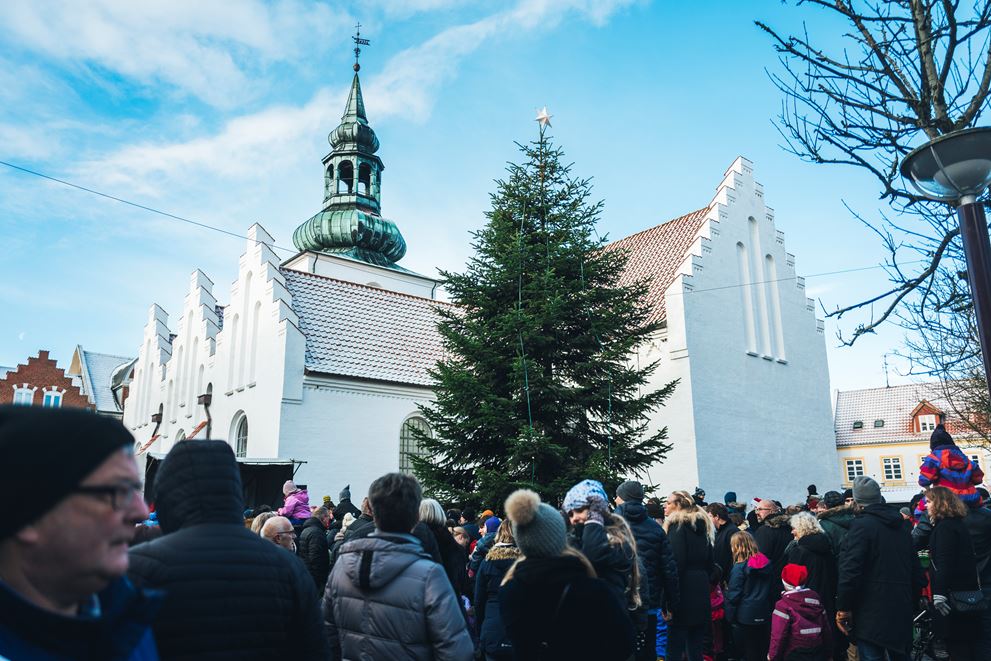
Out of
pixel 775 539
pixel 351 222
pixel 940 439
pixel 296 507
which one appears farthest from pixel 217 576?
pixel 351 222

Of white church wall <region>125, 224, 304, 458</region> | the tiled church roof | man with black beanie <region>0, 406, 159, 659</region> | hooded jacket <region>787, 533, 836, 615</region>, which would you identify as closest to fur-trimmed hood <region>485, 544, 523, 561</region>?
hooded jacket <region>787, 533, 836, 615</region>

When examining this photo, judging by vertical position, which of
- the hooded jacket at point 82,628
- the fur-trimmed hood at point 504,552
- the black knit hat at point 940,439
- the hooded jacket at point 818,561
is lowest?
the hooded jacket at point 818,561

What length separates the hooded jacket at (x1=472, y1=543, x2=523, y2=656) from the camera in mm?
6672

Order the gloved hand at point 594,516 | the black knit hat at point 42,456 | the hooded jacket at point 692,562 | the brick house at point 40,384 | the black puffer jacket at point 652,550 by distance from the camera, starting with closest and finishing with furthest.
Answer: the black knit hat at point 42,456, the gloved hand at point 594,516, the black puffer jacket at point 652,550, the hooded jacket at point 692,562, the brick house at point 40,384

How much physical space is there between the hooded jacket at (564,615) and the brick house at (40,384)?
47543mm

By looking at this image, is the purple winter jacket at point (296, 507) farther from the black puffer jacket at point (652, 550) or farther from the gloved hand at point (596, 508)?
the gloved hand at point (596, 508)

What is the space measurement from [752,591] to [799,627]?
3.47 ft

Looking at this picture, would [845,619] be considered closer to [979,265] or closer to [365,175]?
[979,265]

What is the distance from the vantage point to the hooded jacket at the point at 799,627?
700 cm

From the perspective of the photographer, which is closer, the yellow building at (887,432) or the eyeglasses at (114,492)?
→ the eyeglasses at (114,492)

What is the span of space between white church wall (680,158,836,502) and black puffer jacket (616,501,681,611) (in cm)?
1606

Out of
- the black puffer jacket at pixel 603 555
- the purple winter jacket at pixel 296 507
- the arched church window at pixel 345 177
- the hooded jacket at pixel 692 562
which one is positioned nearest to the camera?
the black puffer jacket at pixel 603 555

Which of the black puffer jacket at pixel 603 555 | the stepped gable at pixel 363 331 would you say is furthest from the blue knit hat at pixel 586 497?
the stepped gable at pixel 363 331

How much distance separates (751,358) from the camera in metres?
26.0
